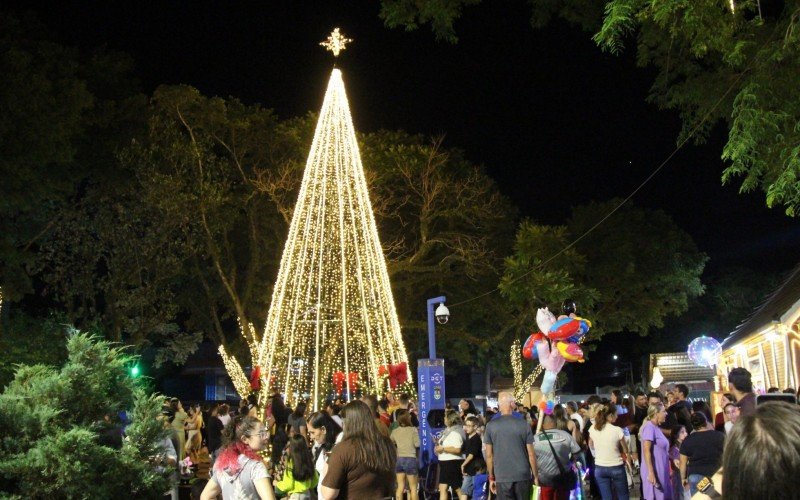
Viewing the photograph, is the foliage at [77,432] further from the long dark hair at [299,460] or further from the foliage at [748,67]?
the foliage at [748,67]

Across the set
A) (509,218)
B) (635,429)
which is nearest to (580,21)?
(635,429)

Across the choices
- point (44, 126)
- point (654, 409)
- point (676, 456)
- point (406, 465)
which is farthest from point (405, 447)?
point (44, 126)

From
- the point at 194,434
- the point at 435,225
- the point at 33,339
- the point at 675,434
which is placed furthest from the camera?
the point at 435,225

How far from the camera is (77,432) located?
723 cm

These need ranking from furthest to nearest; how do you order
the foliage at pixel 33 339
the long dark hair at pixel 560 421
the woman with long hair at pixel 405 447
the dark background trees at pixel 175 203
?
the dark background trees at pixel 175 203 < the foliage at pixel 33 339 < the woman with long hair at pixel 405 447 < the long dark hair at pixel 560 421

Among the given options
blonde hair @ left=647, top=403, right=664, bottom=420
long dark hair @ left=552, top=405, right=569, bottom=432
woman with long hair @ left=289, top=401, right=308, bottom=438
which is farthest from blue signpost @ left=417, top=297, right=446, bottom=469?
blonde hair @ left=647, top=403, right=664, bottom=420

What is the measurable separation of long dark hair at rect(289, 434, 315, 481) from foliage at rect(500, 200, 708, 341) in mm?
23632

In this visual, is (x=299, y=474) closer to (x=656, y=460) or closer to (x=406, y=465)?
(x=656, y=460)

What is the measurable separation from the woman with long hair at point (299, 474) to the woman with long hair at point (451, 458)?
4.63 metres

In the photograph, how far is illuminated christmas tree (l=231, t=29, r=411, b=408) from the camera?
66.5 ft

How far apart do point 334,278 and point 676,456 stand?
45.4ft

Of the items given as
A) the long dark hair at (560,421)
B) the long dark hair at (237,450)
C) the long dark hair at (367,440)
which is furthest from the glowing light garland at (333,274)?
the long dark hair at (367,440)

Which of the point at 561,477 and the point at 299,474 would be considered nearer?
the point at 299,474

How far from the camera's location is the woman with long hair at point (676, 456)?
9945 mm
